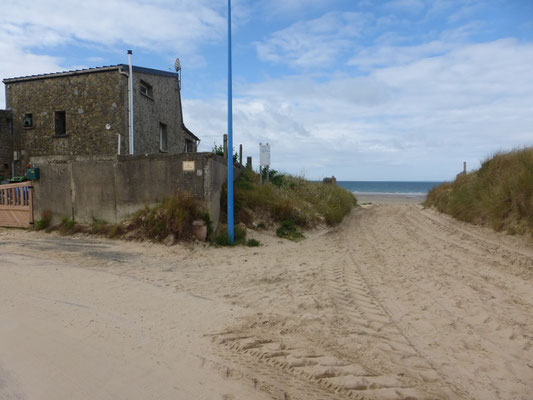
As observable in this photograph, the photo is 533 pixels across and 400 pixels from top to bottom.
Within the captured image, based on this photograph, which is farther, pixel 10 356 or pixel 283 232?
pixel 283 232

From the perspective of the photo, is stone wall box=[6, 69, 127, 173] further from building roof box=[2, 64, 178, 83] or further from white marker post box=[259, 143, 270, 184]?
white marker post box=[259, 143, 270, 184]

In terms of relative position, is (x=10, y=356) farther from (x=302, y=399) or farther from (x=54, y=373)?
(x=302, y=399)

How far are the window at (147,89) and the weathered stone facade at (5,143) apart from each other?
602cm

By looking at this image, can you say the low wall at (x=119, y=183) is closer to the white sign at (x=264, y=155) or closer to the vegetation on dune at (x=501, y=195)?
the white sign at (x=264, y=155)

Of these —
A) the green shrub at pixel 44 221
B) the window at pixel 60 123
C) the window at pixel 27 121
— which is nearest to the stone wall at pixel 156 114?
the window at pixel 60 123

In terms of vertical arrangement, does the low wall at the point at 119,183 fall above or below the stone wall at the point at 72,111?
below

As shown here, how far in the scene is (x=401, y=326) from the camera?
3938 millimetres

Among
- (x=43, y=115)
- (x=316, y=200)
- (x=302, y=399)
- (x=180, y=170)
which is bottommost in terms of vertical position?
(x=302, y=399)

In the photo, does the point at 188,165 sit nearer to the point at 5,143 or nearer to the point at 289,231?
the point at 289,231

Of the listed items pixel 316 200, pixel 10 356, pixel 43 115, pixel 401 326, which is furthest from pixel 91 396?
pixel 43 115

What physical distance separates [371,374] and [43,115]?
55.4 feet

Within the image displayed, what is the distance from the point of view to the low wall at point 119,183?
867 cm

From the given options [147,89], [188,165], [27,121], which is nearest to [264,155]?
[188,165]

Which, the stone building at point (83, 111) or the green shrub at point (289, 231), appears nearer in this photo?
the green shrub at point (289, 231)
